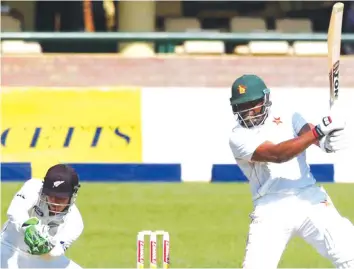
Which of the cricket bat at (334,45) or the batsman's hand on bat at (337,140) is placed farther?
the cricket bat at (334,45)

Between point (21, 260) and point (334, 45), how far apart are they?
267cm

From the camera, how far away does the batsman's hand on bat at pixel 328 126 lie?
7.29 m

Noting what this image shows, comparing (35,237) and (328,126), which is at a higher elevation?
(328,126)

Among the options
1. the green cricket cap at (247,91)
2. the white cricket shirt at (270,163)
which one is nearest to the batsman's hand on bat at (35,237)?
the white cricket shirt at (270,163)

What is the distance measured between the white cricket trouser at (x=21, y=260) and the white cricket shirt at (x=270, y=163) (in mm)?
1456

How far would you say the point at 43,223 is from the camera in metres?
7.42

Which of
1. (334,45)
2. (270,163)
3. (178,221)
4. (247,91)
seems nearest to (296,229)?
(270,163)

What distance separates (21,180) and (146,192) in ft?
6.60

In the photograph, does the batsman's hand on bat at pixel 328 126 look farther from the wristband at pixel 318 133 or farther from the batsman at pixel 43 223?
the batsman at pixel 43 223

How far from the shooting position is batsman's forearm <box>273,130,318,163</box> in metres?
7.35

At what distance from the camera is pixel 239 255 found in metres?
10.5

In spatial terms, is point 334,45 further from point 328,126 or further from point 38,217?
point 38,217

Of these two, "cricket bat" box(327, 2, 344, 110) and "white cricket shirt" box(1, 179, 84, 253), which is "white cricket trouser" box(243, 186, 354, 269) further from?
"white cricket shirt" box(1, 179, 84, 253)

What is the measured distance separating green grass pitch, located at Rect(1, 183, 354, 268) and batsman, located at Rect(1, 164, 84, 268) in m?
2.39
